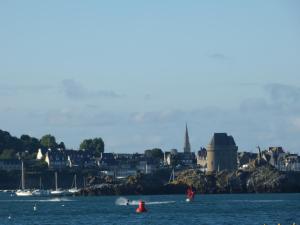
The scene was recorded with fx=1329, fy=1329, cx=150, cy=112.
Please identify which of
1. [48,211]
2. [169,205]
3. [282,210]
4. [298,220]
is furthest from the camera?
[169,205]

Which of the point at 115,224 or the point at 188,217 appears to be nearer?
the point at 115,224

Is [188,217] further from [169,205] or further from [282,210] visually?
[169,205]

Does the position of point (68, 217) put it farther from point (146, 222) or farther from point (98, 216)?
point (146, 222)

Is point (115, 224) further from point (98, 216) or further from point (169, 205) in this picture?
point (169, 205)

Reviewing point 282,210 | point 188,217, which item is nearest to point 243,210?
point 282,210

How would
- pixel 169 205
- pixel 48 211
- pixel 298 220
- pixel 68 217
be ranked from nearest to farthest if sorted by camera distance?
pixel 298 220 → pixel 68 217 → pixel 48 211 → pixel 169 205

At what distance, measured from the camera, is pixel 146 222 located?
107m

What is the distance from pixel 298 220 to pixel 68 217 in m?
24.5

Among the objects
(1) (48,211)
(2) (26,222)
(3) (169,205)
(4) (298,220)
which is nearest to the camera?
(4) (298,220)

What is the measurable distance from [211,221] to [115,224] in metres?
8.09

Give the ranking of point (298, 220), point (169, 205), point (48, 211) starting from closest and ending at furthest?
1. point (298, 220)
2. point (48, 211)
3. point (169, 205)

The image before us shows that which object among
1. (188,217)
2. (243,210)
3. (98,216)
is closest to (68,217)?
(98,216)

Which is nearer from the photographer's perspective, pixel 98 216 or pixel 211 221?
pixel 211 221

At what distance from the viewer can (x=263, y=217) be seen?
113 metres
